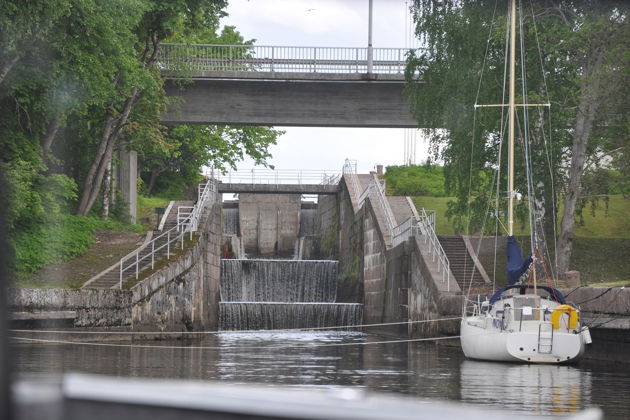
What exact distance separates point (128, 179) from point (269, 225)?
604 inches

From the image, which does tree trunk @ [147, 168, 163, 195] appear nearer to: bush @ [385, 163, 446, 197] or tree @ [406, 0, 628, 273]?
bush @ [385, 163, 446, 197]

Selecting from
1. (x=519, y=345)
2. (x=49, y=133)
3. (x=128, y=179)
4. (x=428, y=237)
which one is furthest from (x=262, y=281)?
(x=519, y=345)

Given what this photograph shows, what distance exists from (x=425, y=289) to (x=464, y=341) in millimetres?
5886

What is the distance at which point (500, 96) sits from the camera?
2919 centimetres

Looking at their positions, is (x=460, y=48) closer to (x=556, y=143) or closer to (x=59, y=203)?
(x=556, y=143)

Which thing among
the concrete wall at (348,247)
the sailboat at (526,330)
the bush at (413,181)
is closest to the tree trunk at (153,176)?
the concrete wall at (348,247)

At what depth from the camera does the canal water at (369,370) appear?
43.3ft

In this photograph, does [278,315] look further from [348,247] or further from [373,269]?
[348,247]

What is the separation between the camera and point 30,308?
75.1 ft

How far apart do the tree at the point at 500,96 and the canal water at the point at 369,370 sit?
5.78 meters

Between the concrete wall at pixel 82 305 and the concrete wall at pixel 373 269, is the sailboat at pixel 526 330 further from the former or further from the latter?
the concrete wall at pixel 373 269

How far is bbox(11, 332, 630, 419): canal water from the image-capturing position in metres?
13.2

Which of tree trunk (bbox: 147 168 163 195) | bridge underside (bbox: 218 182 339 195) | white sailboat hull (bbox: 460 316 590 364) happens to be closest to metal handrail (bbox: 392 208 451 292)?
white sailboat hull (bbox: 460 316 590 364)

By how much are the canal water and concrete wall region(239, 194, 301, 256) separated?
87.9 feet
